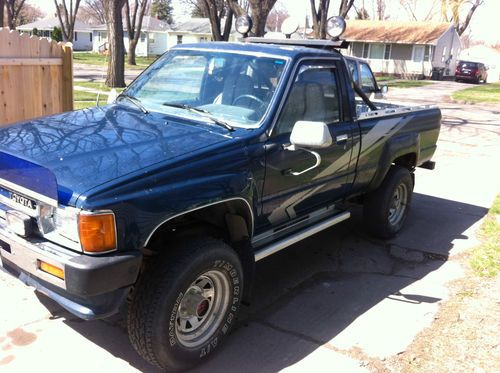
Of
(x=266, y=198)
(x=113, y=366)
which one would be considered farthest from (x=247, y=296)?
(x=113, y=366)

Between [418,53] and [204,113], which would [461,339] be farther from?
[418,53]

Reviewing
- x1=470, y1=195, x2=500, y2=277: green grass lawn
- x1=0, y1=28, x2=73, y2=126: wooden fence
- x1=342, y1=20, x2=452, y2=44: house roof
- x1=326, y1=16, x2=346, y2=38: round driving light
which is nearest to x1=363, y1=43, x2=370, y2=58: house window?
x1=342, y1=20, x2=452, y2=44: house roof

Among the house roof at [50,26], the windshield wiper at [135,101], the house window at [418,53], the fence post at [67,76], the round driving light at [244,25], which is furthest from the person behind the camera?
the house roof at [50,26]

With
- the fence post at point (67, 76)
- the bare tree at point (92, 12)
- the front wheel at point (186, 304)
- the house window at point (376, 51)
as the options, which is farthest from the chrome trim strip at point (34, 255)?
the bare tree at point (92, 12)

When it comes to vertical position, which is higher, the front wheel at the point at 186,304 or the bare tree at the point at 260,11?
the bare tree at the point at 260,11

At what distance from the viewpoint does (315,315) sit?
4.15 metres

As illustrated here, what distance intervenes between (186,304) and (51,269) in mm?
855

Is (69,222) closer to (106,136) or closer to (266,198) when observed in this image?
(106,136)

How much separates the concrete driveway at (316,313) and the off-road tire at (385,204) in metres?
0.17

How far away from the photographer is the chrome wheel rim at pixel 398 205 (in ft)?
19.5

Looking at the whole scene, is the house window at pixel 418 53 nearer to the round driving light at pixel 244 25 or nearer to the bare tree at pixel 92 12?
the round driving light at pixel 244 25

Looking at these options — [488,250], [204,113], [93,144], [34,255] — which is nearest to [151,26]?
[488,250]

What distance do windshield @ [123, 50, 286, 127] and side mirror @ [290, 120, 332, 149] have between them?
320 millimetres

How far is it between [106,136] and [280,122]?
1243 millimetres
